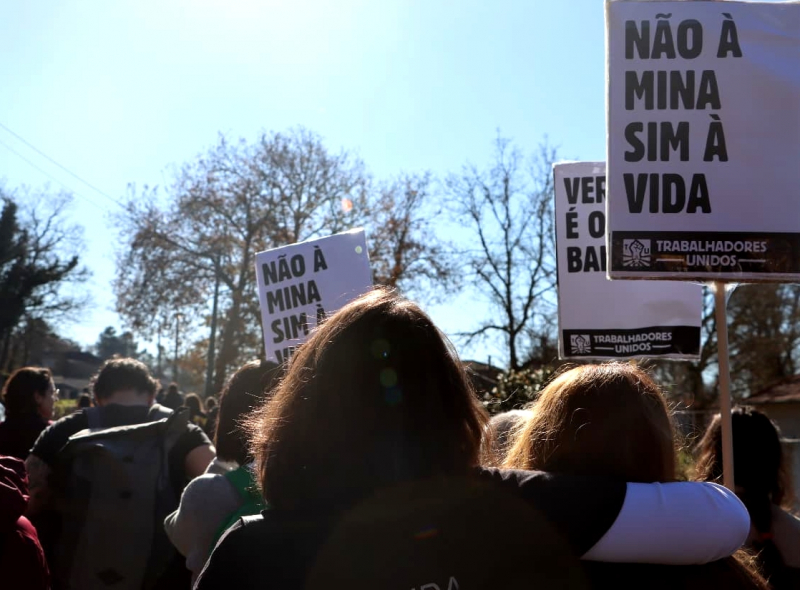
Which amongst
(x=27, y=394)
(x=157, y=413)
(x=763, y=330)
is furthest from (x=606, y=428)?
(x=763, y=330)

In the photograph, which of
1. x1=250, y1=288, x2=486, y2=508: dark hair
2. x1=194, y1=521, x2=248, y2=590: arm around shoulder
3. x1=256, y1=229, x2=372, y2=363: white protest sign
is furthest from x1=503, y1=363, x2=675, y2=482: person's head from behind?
x1=256, y1=229, x2=372, y2=363: white protest sign

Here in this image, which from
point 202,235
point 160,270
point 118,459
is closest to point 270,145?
point 202,235

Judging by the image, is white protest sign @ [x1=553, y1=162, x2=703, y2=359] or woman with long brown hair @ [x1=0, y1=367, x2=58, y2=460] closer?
woman with long brown hair @ [x1=0, y1=367, x2=58, y2=460]

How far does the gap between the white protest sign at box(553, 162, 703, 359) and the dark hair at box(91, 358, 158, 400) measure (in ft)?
7.56

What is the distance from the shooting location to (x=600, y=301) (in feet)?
16.2

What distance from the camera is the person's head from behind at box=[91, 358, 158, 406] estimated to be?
4137 mm

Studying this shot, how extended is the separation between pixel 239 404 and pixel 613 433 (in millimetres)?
1730

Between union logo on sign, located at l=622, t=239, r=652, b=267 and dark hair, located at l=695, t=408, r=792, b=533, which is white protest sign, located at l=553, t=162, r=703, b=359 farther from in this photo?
dark hair, located at l=695, t=408, r=792, b=533

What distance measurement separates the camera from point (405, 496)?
1459 mm

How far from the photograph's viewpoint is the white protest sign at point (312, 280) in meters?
5.76

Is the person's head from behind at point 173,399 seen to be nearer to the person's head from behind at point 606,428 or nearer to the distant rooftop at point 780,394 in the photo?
the person's head from behind at point 606,428

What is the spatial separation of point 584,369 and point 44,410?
3818mm

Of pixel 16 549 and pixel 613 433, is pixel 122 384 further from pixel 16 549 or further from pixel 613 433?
pixel 613 433

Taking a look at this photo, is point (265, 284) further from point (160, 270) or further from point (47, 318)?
point (47, 318)
